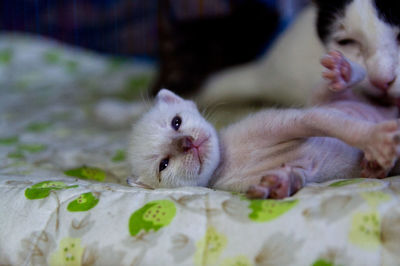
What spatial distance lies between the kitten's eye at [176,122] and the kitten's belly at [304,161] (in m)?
0.18

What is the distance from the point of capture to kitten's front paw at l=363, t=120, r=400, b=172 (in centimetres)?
68

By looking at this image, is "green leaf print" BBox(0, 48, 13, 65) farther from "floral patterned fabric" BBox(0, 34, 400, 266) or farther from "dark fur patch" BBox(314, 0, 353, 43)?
"dark fur patch" BBox(314, 0, 353, 43)

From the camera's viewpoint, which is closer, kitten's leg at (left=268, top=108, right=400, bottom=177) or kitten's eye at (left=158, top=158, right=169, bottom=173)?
kitten's leg at (left=268, top=108, right=400, bottom=177)

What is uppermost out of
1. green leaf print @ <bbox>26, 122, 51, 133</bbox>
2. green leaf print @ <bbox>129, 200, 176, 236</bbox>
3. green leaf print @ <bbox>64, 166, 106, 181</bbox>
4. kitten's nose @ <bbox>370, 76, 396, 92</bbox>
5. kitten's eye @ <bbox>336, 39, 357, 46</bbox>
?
kitten's eye @ <bbox>336, 39, 357, 46</bbox>

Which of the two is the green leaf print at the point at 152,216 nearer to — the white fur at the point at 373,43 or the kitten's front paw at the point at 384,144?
the kitten's front paw at the point at 384,144

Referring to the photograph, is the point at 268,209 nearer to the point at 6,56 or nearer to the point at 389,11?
the point at 389,11

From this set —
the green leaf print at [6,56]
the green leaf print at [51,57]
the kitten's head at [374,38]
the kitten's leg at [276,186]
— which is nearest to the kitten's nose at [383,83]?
the kitten's head at [374,38]

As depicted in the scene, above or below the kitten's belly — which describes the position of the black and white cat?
above

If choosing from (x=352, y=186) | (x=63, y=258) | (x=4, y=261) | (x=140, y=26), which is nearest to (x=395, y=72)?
(x=352, y=186)

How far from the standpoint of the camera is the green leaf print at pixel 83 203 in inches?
30.0

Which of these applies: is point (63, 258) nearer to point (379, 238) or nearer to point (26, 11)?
point (379, 238)

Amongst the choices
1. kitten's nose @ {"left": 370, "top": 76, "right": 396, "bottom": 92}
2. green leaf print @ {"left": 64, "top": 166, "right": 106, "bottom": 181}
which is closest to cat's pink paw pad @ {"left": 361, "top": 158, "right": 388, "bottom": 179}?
kitten's nose @ {"left": 370, "top": 76, "right": 396, "bottom": 92}

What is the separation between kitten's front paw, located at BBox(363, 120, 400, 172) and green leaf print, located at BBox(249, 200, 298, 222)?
0.18 meters

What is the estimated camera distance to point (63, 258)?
2.29 ft
